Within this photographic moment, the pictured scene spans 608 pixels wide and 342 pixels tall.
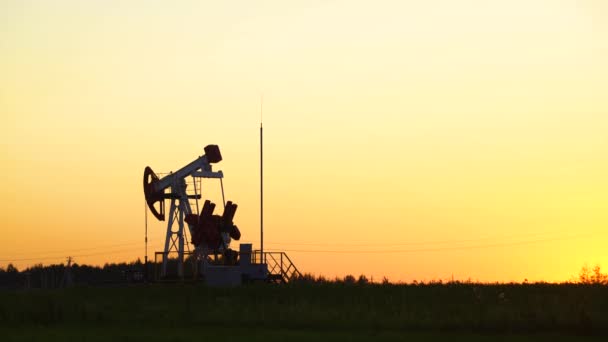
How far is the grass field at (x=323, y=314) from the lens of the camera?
24922 mm

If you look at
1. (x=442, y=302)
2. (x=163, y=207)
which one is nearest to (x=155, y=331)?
(x=442, y=302)

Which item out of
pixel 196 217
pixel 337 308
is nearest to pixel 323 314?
pixel 337 308

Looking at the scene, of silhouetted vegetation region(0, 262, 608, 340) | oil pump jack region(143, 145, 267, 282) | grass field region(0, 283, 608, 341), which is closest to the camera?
grass field region(0, 283, 608, 341)

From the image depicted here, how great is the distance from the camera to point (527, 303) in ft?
99.3

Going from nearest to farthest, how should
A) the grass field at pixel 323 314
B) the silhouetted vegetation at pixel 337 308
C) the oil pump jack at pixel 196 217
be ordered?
the grass field at pixel 323 314 < the silhouetted vegetation at pixel 337 308 < the oil pump jack at pixel 196 217

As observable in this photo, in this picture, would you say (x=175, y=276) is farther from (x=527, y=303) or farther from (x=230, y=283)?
(x=527, y=303)

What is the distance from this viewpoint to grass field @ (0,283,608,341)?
2492 centimetres

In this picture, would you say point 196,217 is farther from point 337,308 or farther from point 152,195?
point 337,308

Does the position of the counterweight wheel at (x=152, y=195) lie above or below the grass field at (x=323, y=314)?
above

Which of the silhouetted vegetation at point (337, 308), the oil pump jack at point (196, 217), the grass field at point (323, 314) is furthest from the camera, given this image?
the oil pump jack at point (196, 217)

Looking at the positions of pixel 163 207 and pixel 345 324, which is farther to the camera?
pixel 163 207

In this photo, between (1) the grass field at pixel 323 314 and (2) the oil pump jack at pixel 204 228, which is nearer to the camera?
(1) the grass field at pixel 323 314

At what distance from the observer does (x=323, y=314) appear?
91.8 feet

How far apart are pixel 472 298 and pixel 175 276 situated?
19.0 meters
